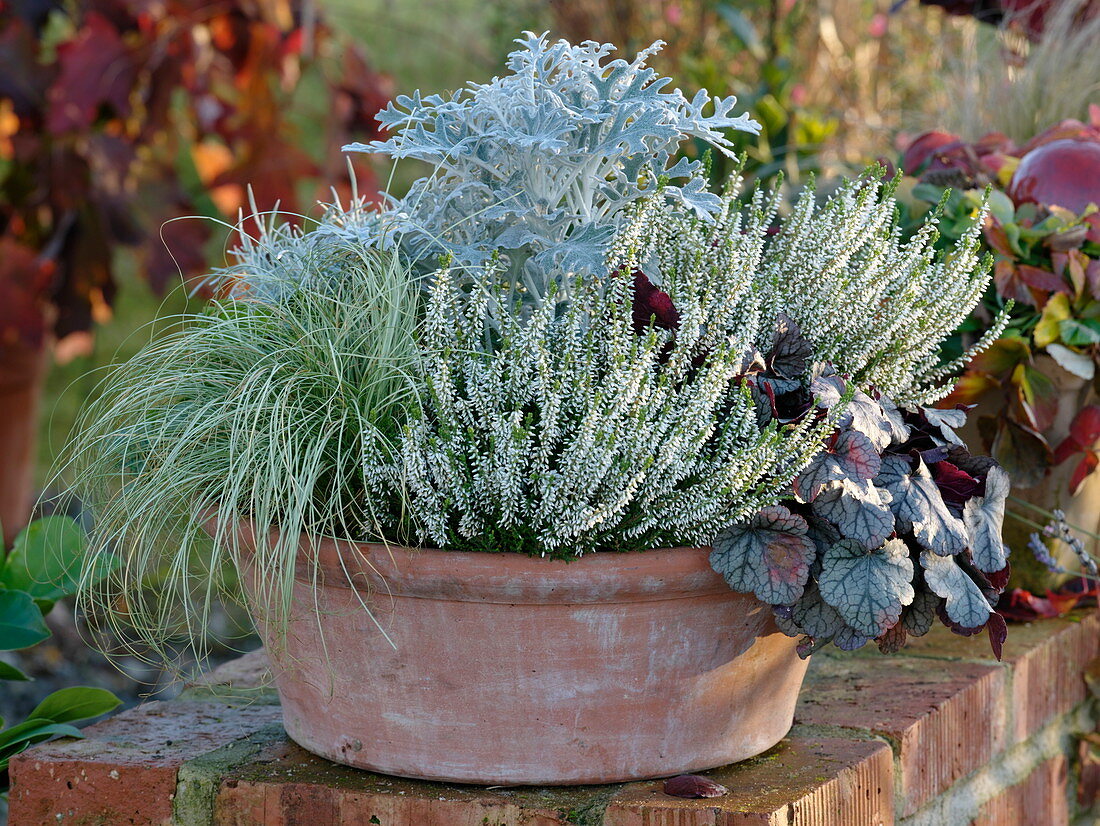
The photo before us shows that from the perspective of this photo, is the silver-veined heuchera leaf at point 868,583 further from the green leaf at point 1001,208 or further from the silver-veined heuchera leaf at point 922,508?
the green leaf at point 1001,208

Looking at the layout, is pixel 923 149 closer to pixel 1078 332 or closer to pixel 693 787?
pixel 1078 332

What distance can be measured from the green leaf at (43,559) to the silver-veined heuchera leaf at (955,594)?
3.37 ft

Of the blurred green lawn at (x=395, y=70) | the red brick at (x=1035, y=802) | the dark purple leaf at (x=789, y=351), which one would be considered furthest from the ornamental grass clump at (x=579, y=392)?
the blurred green lawn at (x=395, y=70)

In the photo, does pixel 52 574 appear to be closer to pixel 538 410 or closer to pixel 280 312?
pixel 280 312

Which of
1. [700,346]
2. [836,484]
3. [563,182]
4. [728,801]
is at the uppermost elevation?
[563,182]

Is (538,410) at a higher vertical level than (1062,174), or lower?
lower

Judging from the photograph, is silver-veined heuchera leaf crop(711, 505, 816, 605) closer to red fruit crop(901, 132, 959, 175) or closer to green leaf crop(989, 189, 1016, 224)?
green leaf crop(989, 189, 1016, 224)

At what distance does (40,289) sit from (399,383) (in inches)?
94.9

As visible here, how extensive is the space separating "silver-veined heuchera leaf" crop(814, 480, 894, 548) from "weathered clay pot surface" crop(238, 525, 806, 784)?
14 centimetres

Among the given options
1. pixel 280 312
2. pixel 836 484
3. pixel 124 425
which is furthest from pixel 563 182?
pixel 124 425

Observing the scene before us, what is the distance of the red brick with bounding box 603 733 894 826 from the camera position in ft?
3.63

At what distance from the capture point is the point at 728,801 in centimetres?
113

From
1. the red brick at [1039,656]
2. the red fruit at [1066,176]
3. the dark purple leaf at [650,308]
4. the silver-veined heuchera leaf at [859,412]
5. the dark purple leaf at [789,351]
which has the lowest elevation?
the red brick at [1039,656]

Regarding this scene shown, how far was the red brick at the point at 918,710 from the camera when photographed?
53.1 inches
